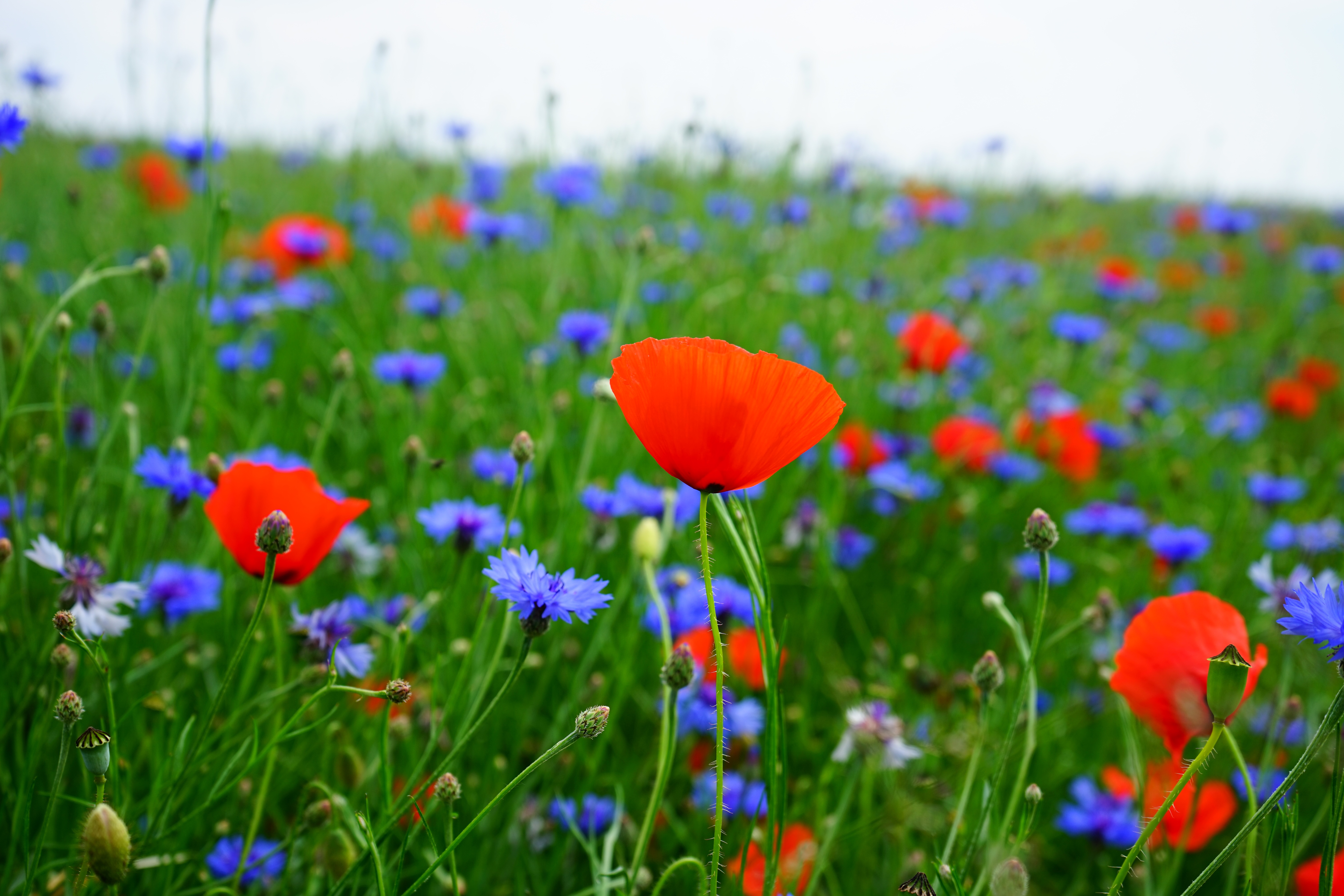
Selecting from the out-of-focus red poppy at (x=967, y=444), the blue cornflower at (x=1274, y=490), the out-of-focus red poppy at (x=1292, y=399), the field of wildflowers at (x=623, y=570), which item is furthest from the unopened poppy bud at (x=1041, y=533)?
the out-of-focus red poppy at (x=1292, y=399)

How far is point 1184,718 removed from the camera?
2.12 feet

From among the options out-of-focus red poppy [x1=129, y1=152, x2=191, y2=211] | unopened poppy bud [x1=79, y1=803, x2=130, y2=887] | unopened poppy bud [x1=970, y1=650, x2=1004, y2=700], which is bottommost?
unopened poppy bud [x1=79, y1=803, x2=130, y2=887]

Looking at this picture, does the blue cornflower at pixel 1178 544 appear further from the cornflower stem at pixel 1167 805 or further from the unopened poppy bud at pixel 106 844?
the unopened poppy bud at pixel 106 844

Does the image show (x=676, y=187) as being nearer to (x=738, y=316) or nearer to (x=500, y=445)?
(x=738, y=316)

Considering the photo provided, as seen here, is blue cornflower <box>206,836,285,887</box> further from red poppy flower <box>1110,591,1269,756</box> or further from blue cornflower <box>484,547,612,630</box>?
red poppy flower <box>1110,591,1269,756</box>

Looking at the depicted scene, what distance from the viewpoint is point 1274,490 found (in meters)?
1.67

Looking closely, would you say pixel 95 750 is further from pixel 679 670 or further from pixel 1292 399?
pixel 1292 399

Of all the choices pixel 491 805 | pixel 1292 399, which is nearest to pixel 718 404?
pixel 491 805

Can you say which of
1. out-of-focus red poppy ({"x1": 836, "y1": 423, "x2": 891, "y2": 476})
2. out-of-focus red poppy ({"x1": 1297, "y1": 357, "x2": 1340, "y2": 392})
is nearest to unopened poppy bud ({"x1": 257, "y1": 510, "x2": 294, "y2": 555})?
out-of-focus red poppy ({"x1": 836, "y1": 423, "x2": 891, "y2": 476})

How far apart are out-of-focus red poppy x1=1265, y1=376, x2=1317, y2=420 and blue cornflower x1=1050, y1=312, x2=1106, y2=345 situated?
1.83ft

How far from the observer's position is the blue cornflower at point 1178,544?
1382mm

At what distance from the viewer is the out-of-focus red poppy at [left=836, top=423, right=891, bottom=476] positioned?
1.63m

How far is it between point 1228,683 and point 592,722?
52 cm

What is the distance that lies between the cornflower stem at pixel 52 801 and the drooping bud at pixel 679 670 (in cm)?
37
